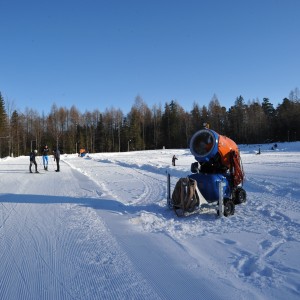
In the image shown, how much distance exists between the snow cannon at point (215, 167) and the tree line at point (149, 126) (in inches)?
3007

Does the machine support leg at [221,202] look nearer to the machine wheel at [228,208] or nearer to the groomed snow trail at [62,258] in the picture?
the machine wheel at [228,208]

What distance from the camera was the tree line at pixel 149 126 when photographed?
277ft

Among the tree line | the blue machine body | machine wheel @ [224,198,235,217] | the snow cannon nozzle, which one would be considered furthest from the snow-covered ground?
the tree line

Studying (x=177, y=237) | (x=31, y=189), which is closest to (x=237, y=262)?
(x=177, y=237)

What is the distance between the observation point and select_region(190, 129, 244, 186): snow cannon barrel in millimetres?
8203

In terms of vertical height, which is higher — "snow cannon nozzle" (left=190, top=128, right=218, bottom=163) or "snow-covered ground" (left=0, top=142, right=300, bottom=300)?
"snow cannon nozzle" (left=190, top=128, right=218, bottom=163)

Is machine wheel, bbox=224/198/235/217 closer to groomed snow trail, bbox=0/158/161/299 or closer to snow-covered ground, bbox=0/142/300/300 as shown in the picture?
snow-covered ground, bbox=0/142/300/300

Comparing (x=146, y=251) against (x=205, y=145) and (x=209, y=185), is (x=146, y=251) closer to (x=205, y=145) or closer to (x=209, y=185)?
(x=209, y=185)

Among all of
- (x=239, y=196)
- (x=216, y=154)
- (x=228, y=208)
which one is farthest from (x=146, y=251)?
(x=239, y=196)

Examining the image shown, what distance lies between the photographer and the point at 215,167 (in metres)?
8.45

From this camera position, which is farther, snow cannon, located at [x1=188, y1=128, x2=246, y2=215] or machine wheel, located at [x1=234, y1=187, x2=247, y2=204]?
machine wheel, located at [x1=234, y1=187, x2=247, y2=204]

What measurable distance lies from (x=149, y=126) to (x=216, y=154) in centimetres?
8745

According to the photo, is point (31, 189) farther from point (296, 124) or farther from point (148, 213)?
point (296, 124)

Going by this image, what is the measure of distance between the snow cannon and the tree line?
76375 mm
